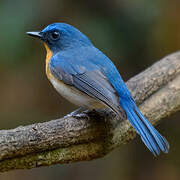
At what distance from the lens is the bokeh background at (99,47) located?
5344 mm

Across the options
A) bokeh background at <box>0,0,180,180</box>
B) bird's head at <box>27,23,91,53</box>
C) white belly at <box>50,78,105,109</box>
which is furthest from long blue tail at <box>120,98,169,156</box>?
bokeh background at <box>0,0,180,180</box>

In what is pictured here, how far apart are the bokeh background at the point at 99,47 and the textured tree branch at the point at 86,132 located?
1.08 meters

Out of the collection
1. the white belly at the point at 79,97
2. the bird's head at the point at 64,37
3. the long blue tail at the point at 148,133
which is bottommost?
the long blue tail at the point at 148,133

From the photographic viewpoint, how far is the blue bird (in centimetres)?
357

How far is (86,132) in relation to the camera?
3779 millimetres

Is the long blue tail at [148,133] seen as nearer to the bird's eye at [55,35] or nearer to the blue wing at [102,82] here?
the blue wing at [102,82]

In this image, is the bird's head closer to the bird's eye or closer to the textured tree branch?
the bird's eye

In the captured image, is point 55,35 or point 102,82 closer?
point 102,82

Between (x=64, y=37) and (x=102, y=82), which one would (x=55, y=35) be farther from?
(x=102, y=82)

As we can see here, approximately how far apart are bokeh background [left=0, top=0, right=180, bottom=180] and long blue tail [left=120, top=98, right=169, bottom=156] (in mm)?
2050

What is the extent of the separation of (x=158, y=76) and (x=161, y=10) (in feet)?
5.26

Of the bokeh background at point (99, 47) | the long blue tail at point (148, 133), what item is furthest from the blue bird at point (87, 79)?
the bokeh background at point (99, 47)

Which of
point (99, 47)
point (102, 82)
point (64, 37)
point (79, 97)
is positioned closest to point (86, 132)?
point (79, 97)

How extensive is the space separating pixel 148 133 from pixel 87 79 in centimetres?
79
